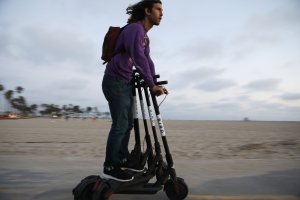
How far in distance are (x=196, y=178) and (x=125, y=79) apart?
6.59 feet

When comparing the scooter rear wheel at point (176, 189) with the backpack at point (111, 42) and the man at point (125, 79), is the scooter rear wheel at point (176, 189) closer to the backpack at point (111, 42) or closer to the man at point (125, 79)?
the man at point (125, 79)

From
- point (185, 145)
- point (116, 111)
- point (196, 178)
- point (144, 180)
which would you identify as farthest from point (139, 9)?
point (185, 145)

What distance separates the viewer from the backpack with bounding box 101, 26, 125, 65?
10.4ft

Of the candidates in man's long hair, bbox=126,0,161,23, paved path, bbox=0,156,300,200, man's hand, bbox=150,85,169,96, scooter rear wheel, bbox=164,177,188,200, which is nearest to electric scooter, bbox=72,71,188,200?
scooter rear wheel, bbox=164,177,188,200

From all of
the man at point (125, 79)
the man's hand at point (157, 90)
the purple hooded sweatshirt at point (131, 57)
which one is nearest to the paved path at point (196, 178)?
the man at point (125, 79)

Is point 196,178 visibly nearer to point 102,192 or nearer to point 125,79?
point 102,192

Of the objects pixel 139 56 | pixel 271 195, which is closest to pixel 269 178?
pixel 271 195

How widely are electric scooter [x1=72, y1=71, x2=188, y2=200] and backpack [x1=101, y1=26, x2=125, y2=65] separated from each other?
1.13 ft

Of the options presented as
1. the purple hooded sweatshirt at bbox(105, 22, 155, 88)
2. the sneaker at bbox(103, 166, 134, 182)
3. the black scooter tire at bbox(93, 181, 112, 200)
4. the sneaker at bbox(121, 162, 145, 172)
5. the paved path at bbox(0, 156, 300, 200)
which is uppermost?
the purple hooded sweatshirt at bbox(105, 22, 155, 88)

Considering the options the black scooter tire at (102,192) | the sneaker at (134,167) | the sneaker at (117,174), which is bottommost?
the black scooter tire at (102,192)

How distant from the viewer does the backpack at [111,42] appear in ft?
10.4

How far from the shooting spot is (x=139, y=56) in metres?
2.98

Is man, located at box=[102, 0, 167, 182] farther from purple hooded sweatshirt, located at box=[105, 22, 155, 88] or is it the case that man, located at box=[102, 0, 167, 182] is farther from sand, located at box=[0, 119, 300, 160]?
sand, located at box=[0, 119, 300, 160]

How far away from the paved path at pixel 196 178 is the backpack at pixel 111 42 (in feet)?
5.18
